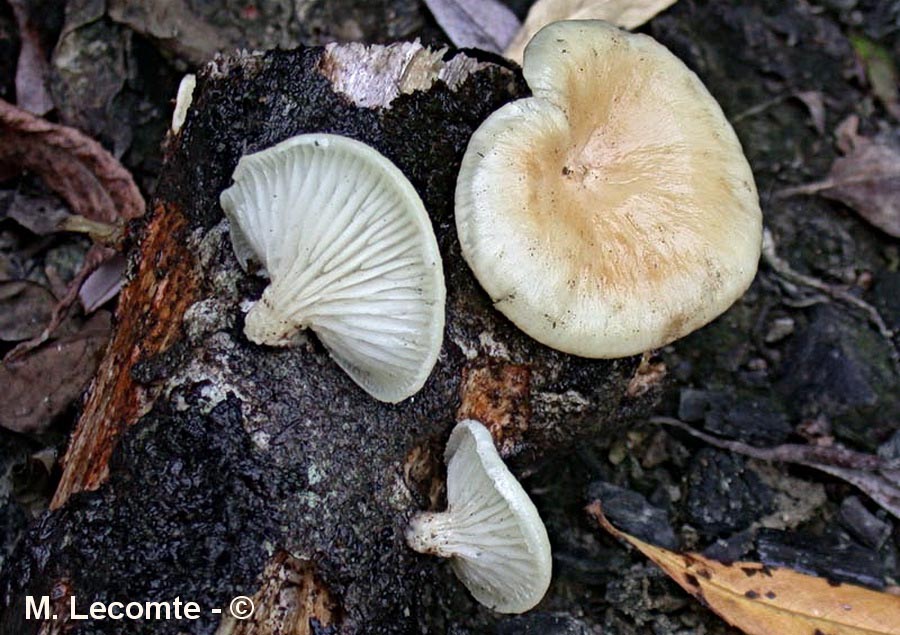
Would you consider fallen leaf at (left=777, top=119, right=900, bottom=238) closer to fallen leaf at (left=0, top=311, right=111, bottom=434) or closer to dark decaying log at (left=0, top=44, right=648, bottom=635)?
dark decaying log at (left=0, top=44, right=648, bottom=635)

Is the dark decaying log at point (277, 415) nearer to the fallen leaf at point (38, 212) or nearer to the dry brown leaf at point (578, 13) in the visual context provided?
the fallen leaf at point (38, 212)

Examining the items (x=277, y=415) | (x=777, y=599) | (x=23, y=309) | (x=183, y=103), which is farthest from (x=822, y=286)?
(x=23, y=309)

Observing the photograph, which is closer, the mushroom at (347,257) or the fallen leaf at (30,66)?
the mushroom at (347,257)

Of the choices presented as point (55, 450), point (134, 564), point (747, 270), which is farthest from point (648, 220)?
point (55, 450)

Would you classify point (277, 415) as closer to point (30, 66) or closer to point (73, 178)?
point (73, 178)

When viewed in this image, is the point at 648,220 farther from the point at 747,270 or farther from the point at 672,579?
the point at 672,579

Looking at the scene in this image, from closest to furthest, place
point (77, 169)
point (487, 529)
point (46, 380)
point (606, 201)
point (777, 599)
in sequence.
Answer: point (487, 529) < point (606, 201) < point (777, 599) < point (46, 380) < point (77, 169)

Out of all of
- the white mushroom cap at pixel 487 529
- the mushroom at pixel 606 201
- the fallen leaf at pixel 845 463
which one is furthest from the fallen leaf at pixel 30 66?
the fallen leaf at pixel 845 463
